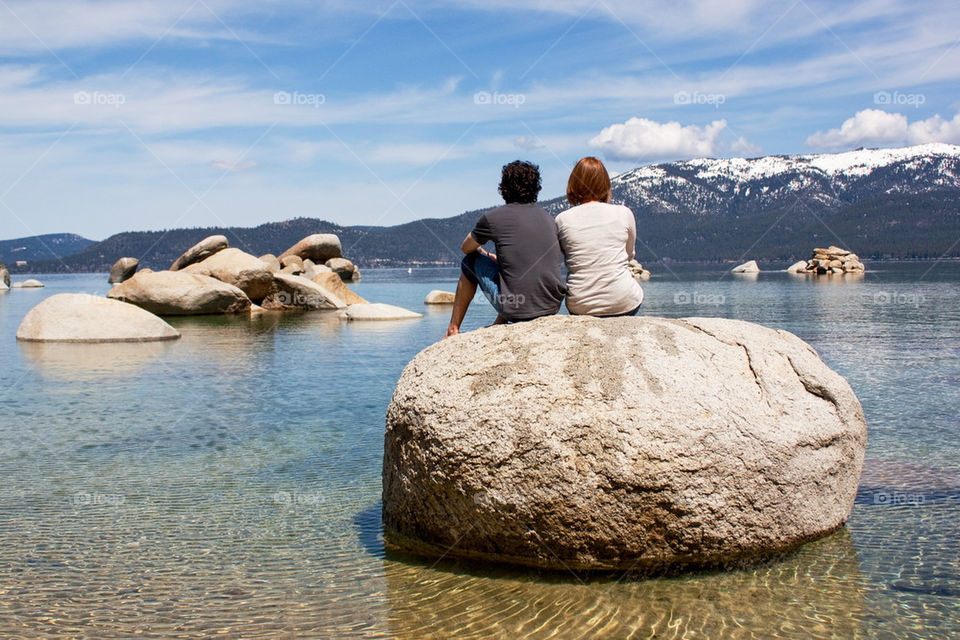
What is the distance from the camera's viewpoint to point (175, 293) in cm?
2888

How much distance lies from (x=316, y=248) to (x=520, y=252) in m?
57.7

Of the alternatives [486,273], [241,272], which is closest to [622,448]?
[486,273]

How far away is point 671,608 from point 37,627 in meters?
4.03

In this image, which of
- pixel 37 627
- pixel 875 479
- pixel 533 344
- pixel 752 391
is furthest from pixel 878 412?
pixel 37 627

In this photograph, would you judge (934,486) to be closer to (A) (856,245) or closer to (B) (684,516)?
(B) (684,516)

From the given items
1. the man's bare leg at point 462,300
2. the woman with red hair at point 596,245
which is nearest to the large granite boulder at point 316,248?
the man's bare leg at point 462,300

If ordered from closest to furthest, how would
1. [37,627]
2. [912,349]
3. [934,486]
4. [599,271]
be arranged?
[37,627] → [599,271] → [934,486] → [912,349]

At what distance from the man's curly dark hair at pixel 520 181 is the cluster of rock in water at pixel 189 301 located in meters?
15.9

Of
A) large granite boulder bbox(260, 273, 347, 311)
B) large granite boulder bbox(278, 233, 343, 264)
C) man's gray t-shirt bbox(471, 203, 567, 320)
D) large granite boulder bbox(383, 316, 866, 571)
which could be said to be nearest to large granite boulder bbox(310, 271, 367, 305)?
large granite boulder bbox(260, 273, 347, 311)

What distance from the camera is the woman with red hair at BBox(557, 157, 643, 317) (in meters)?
6.76

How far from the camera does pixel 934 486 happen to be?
7629mm

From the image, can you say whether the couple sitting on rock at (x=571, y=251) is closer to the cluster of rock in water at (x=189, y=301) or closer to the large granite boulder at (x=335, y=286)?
the cluster of rock in water at (x=189, y=301)

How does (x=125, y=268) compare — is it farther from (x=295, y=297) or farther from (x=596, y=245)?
(x=596, y=245)

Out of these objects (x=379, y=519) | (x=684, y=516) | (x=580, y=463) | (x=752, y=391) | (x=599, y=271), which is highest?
(x=599, y=271)
